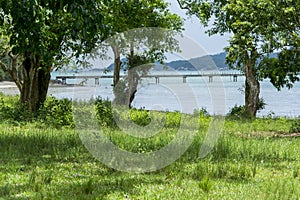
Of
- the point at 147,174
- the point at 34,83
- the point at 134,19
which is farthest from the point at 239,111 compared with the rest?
the point at 147,174

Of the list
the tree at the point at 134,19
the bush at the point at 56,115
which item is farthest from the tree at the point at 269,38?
the bush at the point at 56,115

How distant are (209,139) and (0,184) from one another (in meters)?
4.94

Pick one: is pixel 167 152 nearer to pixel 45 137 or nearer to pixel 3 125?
pixel 45 137

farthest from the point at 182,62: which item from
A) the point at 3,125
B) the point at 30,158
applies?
the point at 3,125

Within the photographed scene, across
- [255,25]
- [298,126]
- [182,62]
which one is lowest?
[298,126]

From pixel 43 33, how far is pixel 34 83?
4.89 metres

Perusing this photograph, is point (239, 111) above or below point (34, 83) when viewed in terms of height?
below

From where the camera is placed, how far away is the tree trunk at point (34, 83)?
1392 centimetres

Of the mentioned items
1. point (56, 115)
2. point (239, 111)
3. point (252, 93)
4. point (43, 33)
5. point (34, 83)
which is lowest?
point (239, 111)

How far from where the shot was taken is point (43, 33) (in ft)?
31.8

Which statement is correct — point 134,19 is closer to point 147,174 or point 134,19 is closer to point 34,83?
point 34,83

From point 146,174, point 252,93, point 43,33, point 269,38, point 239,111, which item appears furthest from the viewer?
point 239,111

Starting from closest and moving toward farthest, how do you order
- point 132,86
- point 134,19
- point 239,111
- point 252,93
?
1. point 134,19
2. point 132,86
3. point 252,93
4. point 239,111

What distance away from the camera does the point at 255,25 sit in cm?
1161
